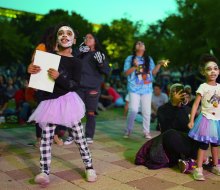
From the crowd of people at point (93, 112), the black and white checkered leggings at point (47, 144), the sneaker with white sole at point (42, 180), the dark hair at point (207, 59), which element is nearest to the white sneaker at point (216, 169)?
the crowd of people at point (93, 112)

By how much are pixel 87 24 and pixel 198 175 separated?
1769 inches

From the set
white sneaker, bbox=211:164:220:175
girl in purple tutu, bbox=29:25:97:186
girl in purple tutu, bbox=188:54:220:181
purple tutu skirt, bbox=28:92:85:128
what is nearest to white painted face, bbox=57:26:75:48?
girl in purple tutu, bbox=29:25:97:186

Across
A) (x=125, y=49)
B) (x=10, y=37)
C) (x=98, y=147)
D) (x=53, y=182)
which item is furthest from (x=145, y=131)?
(x=125, y=49)

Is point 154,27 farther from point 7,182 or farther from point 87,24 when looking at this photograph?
point 7,182

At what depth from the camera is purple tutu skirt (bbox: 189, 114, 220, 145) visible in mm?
4316

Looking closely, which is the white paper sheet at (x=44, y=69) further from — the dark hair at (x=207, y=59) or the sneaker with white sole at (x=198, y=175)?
the sneaker with white sole at (x=198, y=175)

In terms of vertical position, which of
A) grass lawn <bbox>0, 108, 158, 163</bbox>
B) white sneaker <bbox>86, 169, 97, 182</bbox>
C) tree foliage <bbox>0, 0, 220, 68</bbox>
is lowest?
grass lawn <bbox>0, 108, 158, 163</bbox>

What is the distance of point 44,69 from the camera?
3.98 m

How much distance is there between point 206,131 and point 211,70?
797 millimetres

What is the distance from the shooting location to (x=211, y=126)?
434 cm

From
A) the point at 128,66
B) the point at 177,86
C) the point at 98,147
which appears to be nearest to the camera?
the point at 177,86

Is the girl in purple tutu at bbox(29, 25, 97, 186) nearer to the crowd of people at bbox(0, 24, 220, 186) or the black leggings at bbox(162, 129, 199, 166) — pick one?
the crowd of people at bbox(0, 24, 220, 186)

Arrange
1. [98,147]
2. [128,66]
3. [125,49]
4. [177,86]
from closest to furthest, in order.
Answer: [177,86] → [98,147] → [128,66] → [125,49]

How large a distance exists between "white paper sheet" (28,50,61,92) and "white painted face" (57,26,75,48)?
0.80 ft
